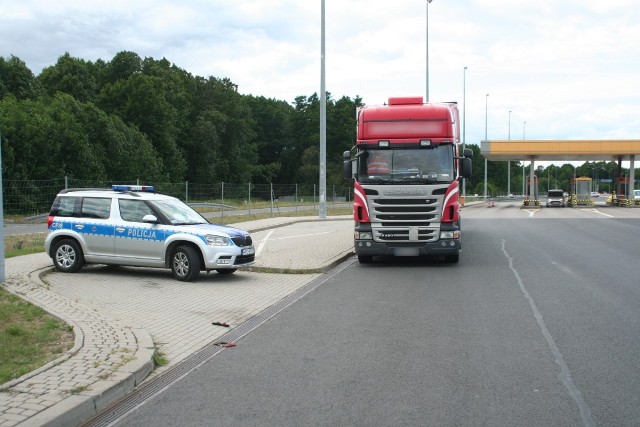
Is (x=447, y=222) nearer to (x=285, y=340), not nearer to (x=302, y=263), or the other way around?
(x=302, y=263)

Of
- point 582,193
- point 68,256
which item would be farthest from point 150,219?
point 582,193

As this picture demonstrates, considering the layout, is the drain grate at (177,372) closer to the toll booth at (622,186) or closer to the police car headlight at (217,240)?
the police car headlight at (217,240)

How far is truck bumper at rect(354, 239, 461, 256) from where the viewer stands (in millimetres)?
14008

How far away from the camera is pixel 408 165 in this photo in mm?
14047

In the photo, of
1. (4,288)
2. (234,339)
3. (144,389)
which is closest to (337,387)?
(144,389)

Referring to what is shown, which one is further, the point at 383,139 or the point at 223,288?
the point at 383,139

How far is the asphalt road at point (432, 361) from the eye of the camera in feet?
16.2

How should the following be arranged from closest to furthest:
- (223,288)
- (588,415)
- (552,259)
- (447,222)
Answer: (588,415)
(223,288)
(447,222)
(552,259)

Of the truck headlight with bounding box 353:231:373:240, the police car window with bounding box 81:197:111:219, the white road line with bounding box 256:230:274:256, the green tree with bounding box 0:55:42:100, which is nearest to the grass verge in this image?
the police car window with bounding box 81:197:111:219

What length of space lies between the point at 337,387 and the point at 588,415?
2.07 m

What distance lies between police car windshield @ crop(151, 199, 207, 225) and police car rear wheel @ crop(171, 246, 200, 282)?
633 mm

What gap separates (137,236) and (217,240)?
1.58 m

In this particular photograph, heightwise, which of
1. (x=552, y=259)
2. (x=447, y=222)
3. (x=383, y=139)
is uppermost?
(x=383, y=139)

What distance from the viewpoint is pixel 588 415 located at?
15.9 ft
